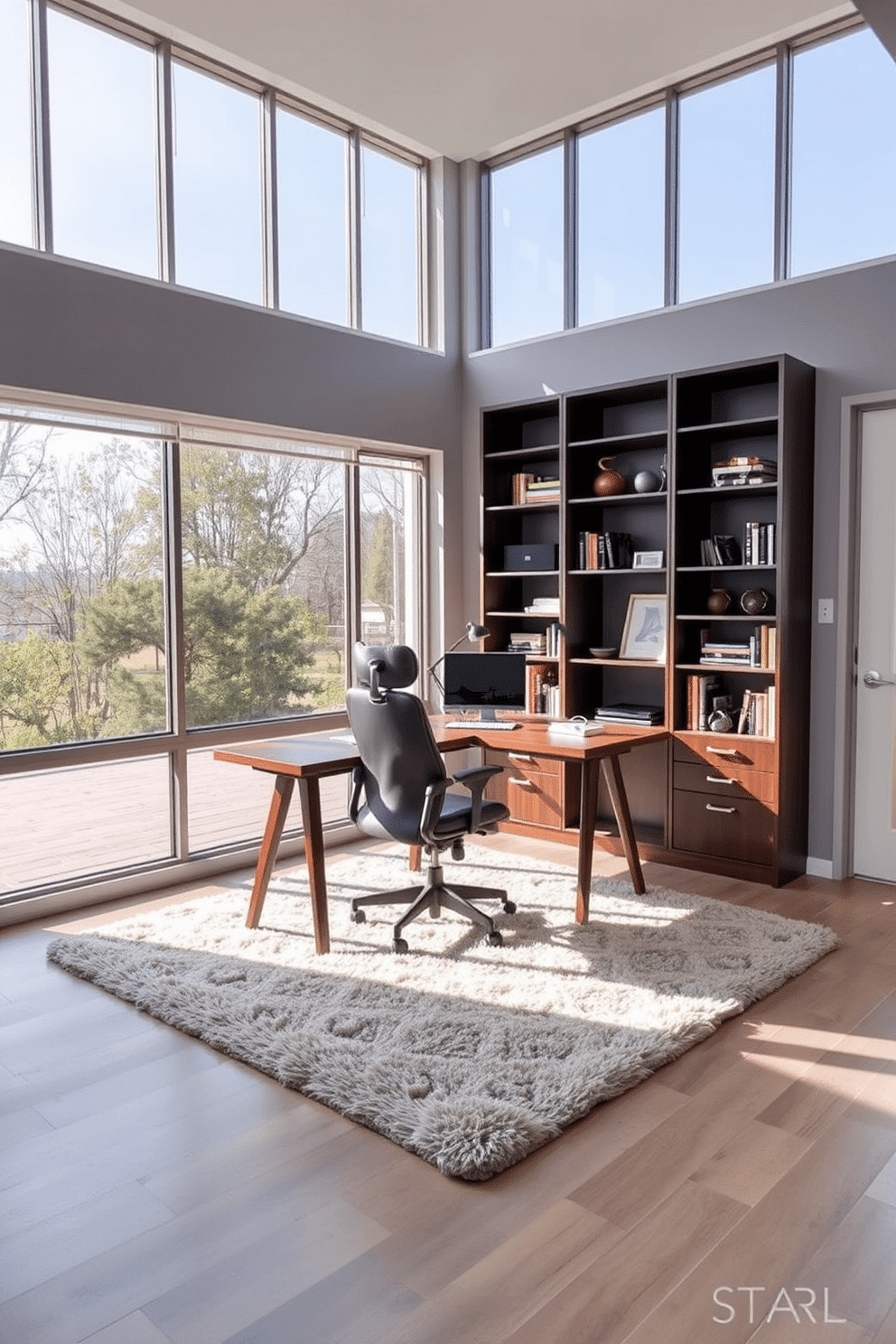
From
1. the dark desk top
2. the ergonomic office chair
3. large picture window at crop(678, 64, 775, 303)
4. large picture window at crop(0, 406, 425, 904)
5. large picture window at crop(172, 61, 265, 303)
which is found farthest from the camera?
large picture window at crop(678, 64, 775, 303)

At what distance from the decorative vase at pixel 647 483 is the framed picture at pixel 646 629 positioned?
1.83 feet

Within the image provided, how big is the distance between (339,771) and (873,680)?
2505 mm

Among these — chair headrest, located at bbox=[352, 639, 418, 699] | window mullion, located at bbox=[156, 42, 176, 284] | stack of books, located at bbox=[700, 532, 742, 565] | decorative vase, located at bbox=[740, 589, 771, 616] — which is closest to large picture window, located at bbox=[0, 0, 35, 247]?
window mullion, located at bbox=[156, 42, 176, 284]

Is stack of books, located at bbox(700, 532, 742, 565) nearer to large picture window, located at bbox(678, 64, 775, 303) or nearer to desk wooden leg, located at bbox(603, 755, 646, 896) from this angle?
desk wooden leg, located at bbox(603, 755, 646, 896)

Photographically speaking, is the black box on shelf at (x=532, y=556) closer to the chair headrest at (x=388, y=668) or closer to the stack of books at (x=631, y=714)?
the stack of books at (x=631, y=714)

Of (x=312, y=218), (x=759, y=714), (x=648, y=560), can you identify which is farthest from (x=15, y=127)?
(x=759, y=714)

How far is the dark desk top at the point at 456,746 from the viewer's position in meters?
3.79

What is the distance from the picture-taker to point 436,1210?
7.25 feet

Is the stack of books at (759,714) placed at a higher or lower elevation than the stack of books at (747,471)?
lower

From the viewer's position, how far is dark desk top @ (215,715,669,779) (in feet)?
12.5

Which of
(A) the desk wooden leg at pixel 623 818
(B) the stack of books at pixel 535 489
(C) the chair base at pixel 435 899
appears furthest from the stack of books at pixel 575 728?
(B) the stack of books at pixel 535 489

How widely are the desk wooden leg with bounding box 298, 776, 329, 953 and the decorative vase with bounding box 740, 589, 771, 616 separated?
221cm

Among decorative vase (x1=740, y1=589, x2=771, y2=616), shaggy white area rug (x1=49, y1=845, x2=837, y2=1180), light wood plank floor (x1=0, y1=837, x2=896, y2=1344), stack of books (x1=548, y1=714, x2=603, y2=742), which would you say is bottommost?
light wood plank floor (x1=0, y1=837, x2=896, y2=1344)

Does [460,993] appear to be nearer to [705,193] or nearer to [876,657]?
[876,657]
